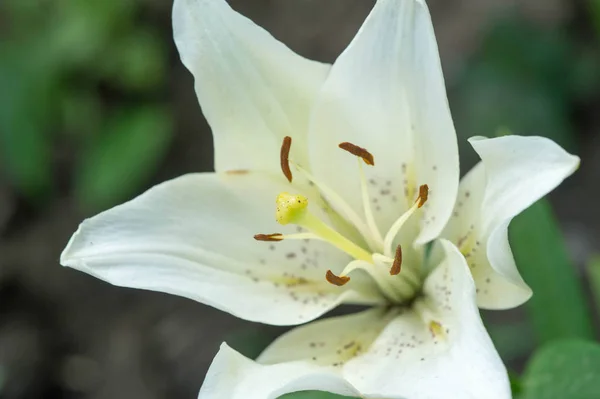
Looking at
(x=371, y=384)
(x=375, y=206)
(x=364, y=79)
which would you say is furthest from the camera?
(x=375, y=206)

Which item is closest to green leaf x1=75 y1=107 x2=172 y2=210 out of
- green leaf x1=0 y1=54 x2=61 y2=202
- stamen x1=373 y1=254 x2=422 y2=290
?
green leaf x1=0 y1=54 x2=61 y2=202

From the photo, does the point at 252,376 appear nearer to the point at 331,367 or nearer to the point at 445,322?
the point at 331,367

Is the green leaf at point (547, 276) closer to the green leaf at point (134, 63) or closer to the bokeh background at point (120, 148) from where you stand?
the bokeh background at point (120, 148)

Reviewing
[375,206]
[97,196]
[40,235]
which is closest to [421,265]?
[375,206]

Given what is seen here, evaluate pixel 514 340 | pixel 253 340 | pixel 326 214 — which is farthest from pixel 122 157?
pixel 326 214

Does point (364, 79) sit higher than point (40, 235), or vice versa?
point (364, 79)

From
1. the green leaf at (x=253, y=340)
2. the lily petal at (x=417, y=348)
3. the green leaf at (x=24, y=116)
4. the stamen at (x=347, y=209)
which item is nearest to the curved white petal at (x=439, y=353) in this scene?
the lily petal at (x=417, y=348)

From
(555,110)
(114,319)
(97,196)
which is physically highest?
(555,110)
